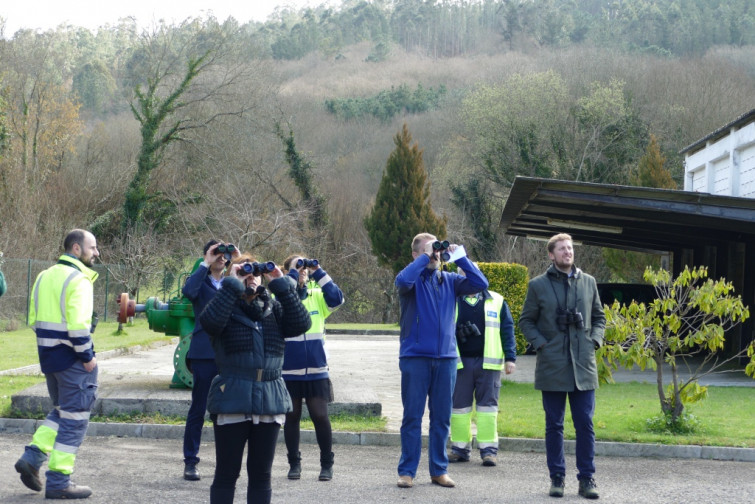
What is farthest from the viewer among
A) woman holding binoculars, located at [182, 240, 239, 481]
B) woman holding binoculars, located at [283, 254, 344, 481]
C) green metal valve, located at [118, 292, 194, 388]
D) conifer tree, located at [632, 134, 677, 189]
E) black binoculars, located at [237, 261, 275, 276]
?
conifer tree, located at [632, 134, 677, 189]

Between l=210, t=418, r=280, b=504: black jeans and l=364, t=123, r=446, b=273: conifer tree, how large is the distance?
105 ft

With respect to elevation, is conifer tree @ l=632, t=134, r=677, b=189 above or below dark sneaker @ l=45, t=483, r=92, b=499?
above

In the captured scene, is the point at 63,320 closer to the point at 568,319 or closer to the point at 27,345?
the point at 568,319

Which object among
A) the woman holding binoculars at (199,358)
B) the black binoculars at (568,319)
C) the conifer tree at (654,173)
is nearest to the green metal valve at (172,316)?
the woman holding binoculars at (199,358)

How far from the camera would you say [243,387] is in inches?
198

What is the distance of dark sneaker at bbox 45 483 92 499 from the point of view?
6.64 metres

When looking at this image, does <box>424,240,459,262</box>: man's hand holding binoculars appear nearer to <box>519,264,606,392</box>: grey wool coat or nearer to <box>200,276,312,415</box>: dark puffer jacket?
<box>519,264,606,392</box>: grey wool coat

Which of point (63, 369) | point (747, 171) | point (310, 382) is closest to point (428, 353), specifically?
point (310, 382)

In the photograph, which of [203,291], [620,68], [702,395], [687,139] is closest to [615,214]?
[702,395]

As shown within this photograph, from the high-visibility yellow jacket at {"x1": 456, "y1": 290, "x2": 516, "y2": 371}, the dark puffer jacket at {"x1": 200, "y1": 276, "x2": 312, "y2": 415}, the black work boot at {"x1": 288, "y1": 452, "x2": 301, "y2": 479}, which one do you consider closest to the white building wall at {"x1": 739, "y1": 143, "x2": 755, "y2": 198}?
the high-visibility yellow jacket at {"x1": 456, "y1": 290, "x2": 516, "y2": 371}

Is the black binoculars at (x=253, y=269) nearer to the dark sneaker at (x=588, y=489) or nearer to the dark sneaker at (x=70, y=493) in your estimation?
the dark sneaker at (x=70, y=493)

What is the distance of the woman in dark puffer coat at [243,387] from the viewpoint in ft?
16.5

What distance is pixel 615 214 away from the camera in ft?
56.0

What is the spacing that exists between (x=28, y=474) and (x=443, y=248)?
360 cm
